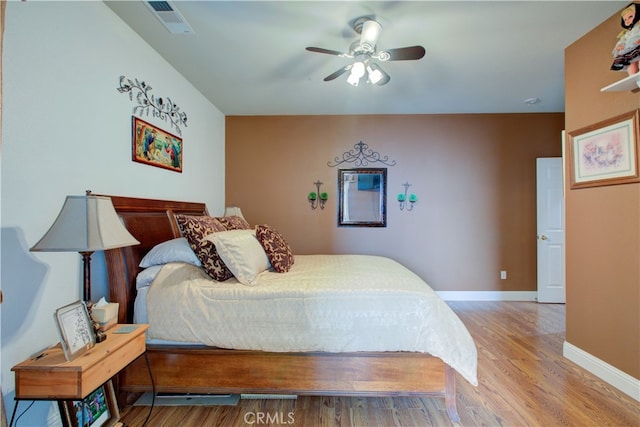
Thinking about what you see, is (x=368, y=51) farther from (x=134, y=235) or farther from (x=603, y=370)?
(x=603, y=370)

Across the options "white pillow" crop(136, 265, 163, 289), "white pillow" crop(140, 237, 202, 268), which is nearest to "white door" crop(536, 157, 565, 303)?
"white pillow" crop(140, 237, 202, 268)

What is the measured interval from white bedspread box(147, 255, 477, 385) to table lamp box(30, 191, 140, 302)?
50 centimetres

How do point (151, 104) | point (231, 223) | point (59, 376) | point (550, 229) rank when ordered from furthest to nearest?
point (550, 229) < point (231, 223) < point (151, 104) < point (59, 376)

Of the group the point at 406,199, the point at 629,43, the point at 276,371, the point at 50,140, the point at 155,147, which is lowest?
the point at 276,371

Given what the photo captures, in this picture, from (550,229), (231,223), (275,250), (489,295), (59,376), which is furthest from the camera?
(489,295)

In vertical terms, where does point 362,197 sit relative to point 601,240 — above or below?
above

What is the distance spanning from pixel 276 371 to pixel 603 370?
7.97ft

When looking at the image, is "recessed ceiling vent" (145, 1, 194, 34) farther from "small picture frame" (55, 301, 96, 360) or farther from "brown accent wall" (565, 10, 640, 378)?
"brown accent wall" (565, 10, 640, 378)

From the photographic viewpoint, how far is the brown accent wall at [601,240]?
6.20 feet

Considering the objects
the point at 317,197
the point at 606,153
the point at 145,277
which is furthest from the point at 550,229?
the point at 145,277

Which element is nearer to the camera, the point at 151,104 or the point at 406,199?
the point at 151,104

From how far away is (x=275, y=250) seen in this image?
7.42 ft

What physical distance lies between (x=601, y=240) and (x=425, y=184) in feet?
6.74

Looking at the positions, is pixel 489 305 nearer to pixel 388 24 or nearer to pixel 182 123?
pixel 388 24
